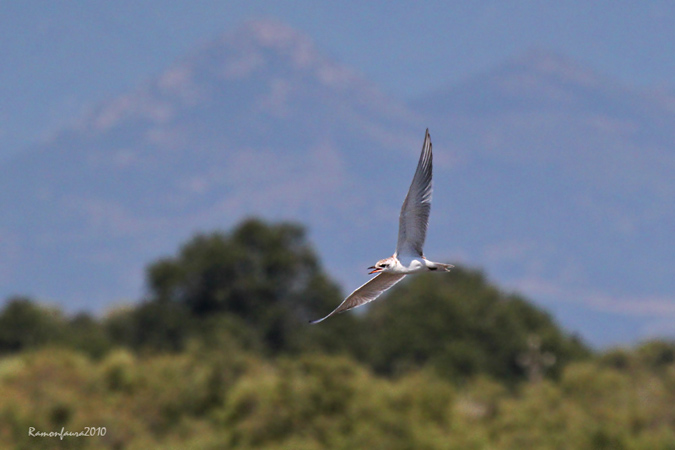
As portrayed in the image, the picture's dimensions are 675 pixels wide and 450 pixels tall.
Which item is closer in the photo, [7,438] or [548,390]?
[7,438]

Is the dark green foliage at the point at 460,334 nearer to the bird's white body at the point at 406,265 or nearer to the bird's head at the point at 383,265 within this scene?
the bird's head at the point at 383,265

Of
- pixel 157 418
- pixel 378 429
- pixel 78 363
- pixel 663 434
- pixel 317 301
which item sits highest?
pixel 317 301

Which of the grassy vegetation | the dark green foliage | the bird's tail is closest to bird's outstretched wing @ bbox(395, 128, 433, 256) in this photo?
the bird's tail

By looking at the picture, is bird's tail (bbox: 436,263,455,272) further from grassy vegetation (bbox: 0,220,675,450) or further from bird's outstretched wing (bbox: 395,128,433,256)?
grassy vegetation (bbox: 0,220,675,450)

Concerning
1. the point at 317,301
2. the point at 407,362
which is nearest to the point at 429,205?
the point at 407,362

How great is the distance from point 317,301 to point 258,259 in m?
6.70

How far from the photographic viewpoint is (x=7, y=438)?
28625 mm

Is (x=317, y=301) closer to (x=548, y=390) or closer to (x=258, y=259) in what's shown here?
(x=258, y=259)

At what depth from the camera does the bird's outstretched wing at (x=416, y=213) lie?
11.0 metres

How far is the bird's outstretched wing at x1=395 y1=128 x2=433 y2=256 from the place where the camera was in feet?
36.1

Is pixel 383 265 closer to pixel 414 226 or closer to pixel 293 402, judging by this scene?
pixel 414 226

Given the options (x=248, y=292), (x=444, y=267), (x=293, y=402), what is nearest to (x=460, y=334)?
(x=248, y=292)

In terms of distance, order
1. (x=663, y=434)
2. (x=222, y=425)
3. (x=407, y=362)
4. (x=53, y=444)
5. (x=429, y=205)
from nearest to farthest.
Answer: (x=429, y=205)
(x=53, y=444)
(x=663, y=434)
(x=222, y=425)
(x=407, y=362)

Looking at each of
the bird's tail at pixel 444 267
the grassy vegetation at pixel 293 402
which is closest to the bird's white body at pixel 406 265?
the bird's tail at pixel 444 267
